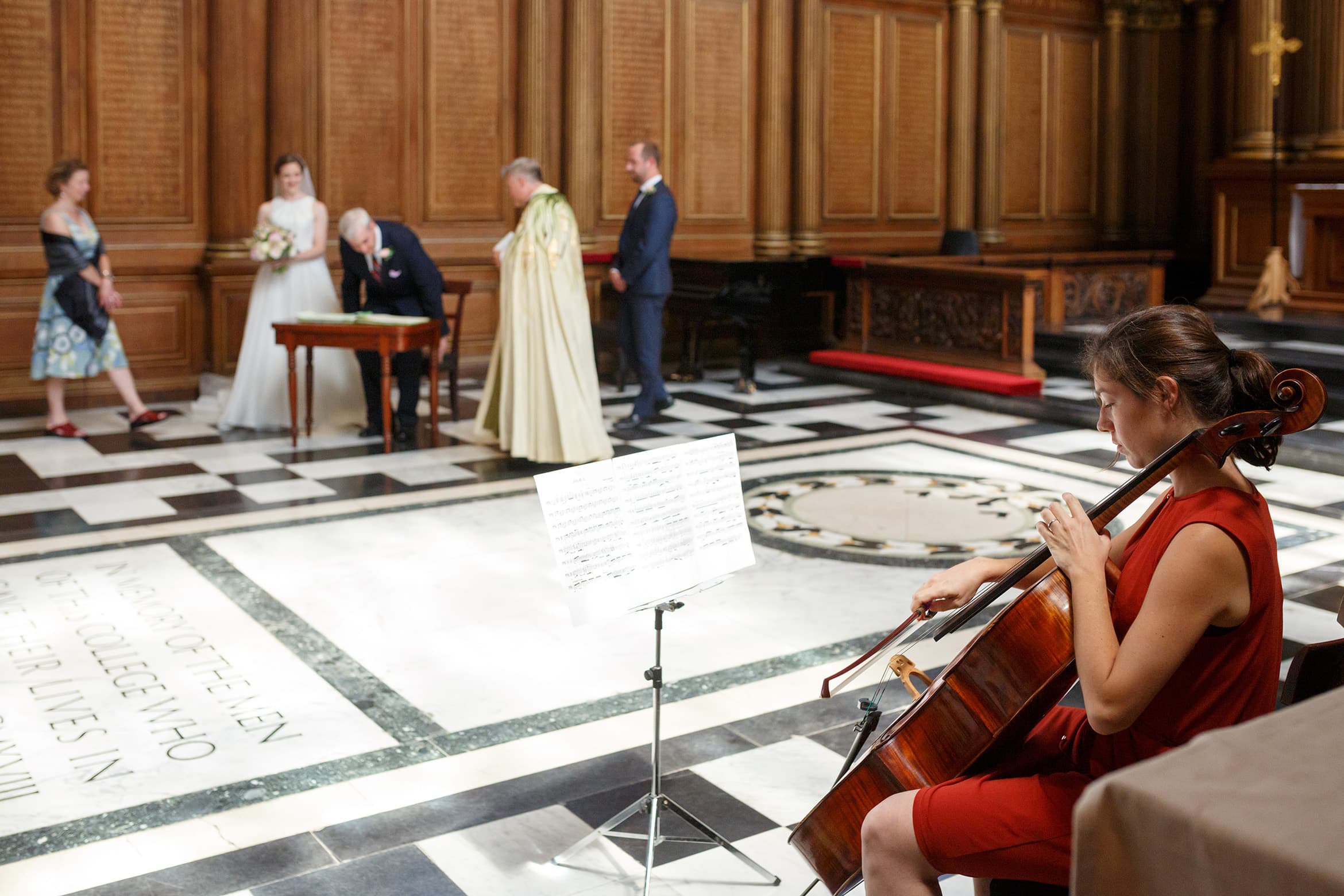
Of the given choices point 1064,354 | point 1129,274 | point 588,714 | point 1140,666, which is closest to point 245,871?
point 588,714

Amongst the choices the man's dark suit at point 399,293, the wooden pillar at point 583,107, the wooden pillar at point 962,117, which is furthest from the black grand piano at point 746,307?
the man's dark suit at point 399,293

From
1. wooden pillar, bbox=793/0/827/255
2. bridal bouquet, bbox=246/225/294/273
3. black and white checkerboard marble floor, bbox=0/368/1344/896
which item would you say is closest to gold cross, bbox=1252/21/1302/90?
wooden pillar, bbox=793/0/827/255

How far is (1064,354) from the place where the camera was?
10.3 metres

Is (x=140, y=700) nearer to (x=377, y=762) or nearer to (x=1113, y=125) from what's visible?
(x=377, y=762)

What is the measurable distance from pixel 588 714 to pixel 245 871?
1119mm

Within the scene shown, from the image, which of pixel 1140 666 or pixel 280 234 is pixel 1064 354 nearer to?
pixel 280 234

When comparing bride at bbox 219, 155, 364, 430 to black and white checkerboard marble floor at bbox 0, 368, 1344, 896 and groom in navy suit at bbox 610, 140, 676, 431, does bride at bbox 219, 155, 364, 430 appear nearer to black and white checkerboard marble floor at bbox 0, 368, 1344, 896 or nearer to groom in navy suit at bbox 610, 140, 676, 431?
black and white checkerboard marble floor at bbox 0, 368, 1344, 896

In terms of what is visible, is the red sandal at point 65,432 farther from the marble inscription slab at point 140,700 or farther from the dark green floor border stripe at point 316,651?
the marble inscription slab at point 140,700

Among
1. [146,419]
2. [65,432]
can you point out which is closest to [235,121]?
[146,419]

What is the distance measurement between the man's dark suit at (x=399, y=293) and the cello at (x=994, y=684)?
5.74 m

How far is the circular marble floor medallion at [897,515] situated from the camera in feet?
18.1

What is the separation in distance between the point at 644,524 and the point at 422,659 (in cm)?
193

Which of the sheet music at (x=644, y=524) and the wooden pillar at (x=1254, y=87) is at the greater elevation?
the wooden pillar at (x=1254, y=87)

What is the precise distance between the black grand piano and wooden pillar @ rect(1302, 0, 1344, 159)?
4.10 m
